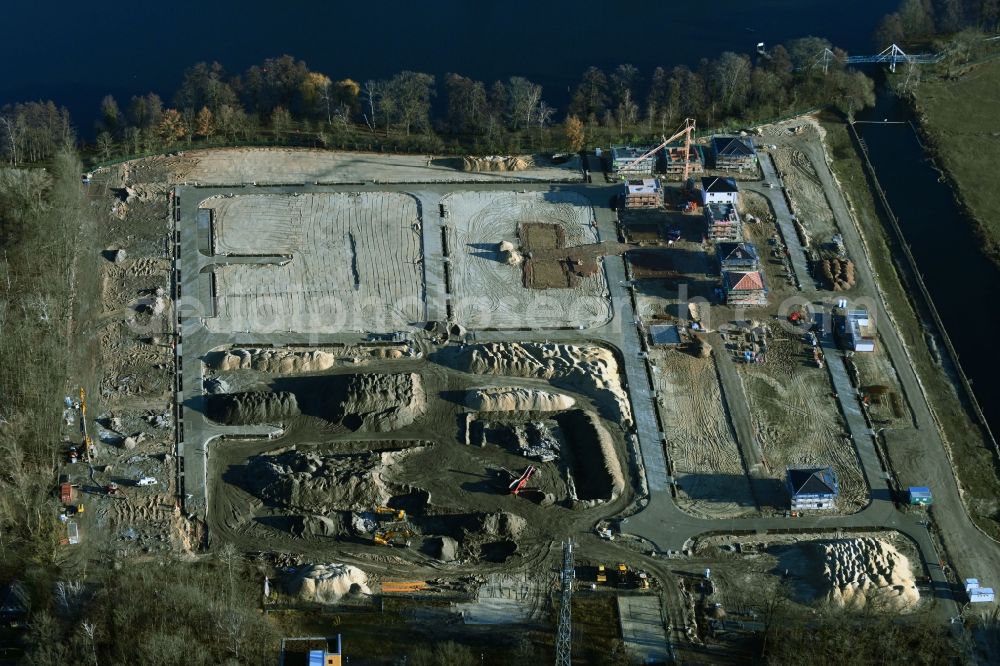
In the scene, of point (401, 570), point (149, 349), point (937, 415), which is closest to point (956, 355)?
point (937, 415)

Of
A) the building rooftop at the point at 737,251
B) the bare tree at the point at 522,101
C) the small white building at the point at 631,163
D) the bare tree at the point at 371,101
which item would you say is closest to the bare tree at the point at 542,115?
the bare tree at the point at 522,101

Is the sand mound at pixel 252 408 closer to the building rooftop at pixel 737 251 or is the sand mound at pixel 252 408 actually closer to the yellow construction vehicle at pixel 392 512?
the yellow construction vehicle at pixel 392 512

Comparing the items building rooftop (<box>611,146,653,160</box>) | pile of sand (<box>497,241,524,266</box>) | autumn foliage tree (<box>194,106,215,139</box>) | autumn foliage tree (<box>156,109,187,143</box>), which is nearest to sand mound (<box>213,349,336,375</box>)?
pile of sand (<box>497,241,524,266</box>)

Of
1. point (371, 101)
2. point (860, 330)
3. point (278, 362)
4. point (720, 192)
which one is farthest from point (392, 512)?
point (371, 101)

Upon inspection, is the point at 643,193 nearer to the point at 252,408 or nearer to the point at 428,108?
the point at 428,108

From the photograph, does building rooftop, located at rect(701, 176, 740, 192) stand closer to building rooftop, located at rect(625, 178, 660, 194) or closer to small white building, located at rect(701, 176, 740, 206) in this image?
small white building, located at rect(701, 176, 740, 206)

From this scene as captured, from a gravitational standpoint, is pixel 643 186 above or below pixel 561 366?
above

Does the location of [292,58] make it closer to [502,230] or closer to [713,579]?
[502,230]

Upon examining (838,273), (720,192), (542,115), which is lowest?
(838,273)
